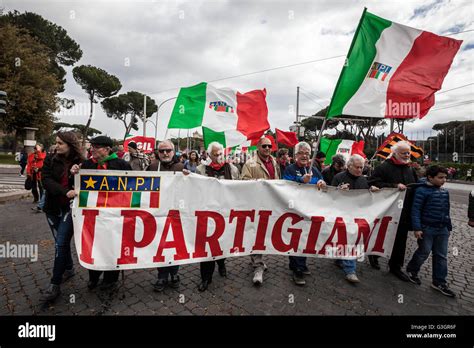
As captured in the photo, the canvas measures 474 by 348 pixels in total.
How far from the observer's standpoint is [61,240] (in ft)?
9.58

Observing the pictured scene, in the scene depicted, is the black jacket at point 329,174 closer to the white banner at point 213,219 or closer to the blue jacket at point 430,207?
the white banner at point 213,219

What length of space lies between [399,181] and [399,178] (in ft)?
0.15

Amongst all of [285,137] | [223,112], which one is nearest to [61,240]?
[223,112]

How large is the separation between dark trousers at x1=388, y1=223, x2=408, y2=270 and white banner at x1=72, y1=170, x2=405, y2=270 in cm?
37

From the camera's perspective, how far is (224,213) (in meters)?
3.28

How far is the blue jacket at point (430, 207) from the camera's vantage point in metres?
3.36

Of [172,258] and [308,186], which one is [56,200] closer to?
[172,258]

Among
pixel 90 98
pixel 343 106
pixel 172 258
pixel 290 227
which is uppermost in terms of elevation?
pixel 90 98

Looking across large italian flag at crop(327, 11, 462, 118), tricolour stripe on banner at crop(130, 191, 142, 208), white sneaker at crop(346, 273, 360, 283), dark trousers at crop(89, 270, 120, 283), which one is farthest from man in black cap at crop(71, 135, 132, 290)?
large italian flag at crop(327, 11, 462, 118)

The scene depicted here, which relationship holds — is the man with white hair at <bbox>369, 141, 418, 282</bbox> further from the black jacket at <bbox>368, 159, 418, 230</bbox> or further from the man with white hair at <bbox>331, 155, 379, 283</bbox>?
the man with white hair at <bbox>331, 155, 379, 283</bbox>

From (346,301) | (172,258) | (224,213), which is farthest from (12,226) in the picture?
(346,301)

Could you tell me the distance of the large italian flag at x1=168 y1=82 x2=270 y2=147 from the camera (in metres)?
5.54
